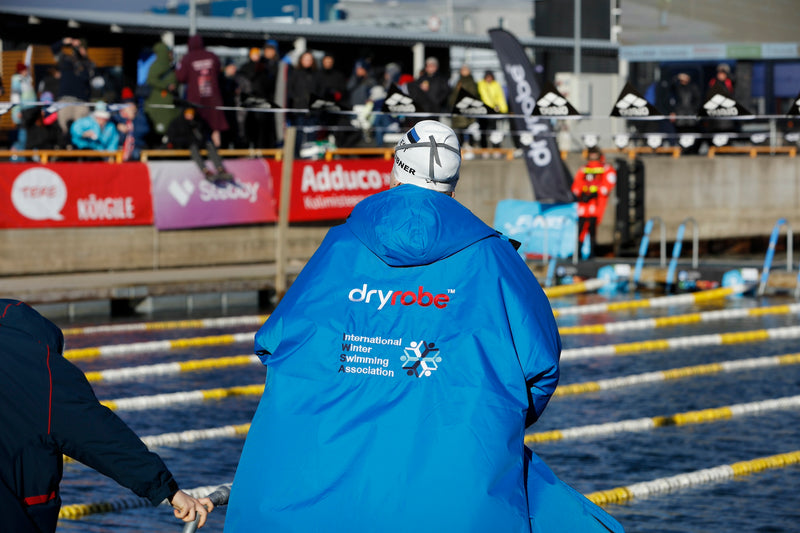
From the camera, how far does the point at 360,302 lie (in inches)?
133

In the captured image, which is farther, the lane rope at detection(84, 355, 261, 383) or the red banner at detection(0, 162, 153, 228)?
the red banner at detection(0, 162, 153, 228)

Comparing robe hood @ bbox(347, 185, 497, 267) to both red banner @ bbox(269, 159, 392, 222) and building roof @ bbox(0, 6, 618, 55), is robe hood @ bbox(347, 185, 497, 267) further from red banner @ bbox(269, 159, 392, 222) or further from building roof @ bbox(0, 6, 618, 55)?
building roof @ bbox(0, 6, 618, 55)

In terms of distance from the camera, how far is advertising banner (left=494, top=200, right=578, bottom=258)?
21.2m

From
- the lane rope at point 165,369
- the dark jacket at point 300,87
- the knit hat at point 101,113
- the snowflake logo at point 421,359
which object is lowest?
Result: the lane rope at point 165,369

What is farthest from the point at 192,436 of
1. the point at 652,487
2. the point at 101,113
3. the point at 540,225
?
the point at 540,225

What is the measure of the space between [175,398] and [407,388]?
27.5 ft

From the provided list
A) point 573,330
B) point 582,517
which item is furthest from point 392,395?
point 573,330

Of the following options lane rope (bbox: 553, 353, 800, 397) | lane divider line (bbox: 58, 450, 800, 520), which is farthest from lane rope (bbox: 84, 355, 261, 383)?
lane divider line (bbox: 58, 450, 800, 520)

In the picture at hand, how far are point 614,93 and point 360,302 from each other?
27550 millimetres

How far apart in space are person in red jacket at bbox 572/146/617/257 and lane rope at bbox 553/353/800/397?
746 cm

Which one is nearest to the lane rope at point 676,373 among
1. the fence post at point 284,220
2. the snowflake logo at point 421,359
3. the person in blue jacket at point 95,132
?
the fence post at point 284,220

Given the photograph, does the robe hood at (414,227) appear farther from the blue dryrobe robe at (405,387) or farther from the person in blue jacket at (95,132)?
the person in blue jacket at (95,132)

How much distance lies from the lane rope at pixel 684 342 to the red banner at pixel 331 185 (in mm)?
7124

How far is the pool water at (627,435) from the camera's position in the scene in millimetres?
7711
